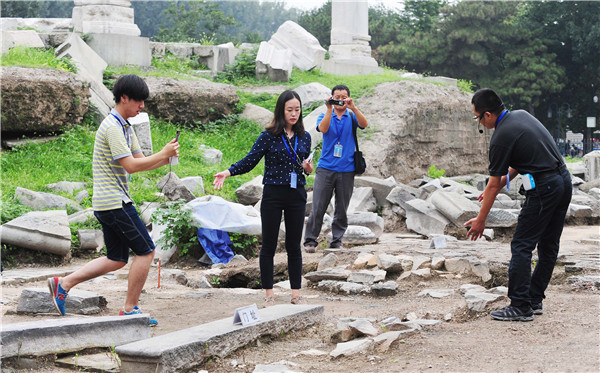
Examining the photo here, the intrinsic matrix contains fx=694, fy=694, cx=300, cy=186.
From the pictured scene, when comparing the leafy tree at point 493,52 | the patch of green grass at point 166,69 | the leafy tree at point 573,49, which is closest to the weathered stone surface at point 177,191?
the patch of green grass at point 166,69

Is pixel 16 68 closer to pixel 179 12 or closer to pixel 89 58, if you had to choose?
pixel 89 58

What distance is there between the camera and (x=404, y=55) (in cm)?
4031

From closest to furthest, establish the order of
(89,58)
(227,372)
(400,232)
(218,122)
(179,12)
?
(227,372) → (400,232) → (89,58) → (218,122) → (179,12)

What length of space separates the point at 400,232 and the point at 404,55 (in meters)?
31.3

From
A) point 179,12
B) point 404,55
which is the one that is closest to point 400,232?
point 404,55

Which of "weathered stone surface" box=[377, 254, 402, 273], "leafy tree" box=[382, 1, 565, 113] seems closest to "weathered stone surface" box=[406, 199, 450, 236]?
"weathered stone surface" box=[377, 254, 402, 273]

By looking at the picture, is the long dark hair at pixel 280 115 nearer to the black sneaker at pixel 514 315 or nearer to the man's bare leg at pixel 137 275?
the man's bare leg at pixel 137 275

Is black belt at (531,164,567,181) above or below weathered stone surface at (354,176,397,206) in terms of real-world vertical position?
above

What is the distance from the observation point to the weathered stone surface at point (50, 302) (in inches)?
194

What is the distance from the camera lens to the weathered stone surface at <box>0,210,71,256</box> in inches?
304

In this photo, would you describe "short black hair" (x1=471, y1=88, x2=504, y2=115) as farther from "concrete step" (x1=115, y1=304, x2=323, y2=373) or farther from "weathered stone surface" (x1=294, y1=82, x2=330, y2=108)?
"weathered stone surface" (x1=294, y1=82, x2=330, y2=108)

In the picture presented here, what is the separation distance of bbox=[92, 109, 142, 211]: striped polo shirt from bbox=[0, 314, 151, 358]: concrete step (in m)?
0.78

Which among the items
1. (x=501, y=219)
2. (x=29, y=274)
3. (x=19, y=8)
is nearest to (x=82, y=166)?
(x=29, y=274)

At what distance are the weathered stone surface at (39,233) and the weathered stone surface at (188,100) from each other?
5893 millimetres
